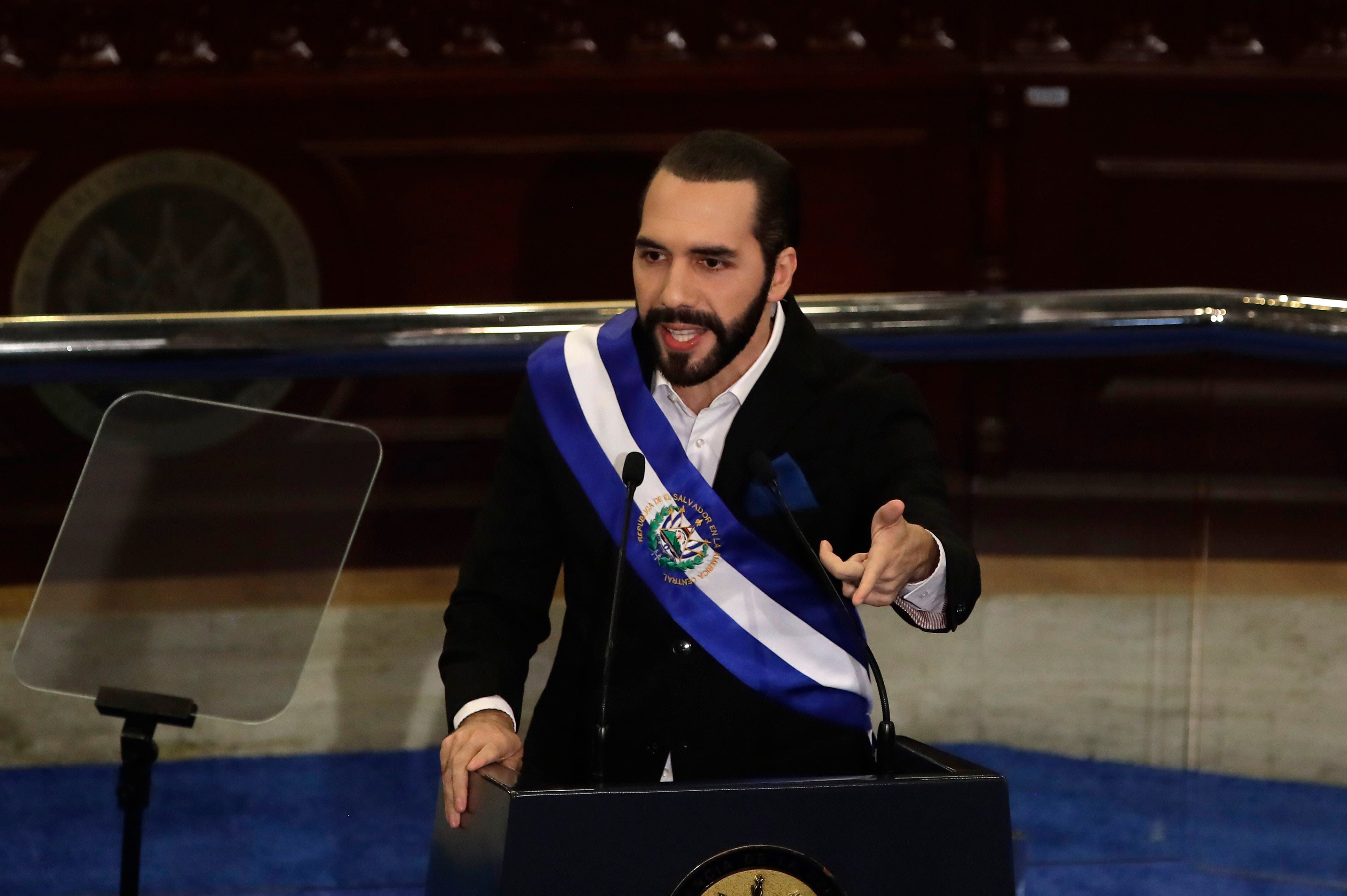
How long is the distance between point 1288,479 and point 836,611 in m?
0.91

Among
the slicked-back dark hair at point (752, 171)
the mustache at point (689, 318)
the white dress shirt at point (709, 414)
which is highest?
the slicked-back dark hair at point (752, 171)

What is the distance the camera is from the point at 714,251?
5.11 feet

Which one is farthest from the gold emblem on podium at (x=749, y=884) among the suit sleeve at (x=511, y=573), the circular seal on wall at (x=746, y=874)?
the suit sleeve at (x=511, y=573)

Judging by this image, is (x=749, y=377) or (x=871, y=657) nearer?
(x=871, y=657)

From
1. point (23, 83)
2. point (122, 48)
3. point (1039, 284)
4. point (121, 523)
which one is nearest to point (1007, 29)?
point (1039, 284)

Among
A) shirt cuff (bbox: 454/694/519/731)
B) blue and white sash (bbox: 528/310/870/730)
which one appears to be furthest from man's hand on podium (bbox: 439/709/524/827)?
blue and white sash (bbox: 528/310/870/730)

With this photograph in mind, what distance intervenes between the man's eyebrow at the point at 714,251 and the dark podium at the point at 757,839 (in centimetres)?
57

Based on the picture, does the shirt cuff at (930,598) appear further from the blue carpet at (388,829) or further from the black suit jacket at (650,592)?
the blue carpet at (388,829)

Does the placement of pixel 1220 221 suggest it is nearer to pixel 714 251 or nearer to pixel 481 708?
pixel 714 251

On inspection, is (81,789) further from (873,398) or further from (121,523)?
Result: (873,398)

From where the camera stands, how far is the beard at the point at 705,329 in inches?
61.7

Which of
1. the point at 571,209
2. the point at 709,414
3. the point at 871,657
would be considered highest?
the point at 571,209

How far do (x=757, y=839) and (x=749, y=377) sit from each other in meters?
0.62

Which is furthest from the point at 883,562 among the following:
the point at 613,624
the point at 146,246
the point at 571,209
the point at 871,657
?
the point at 146,246
